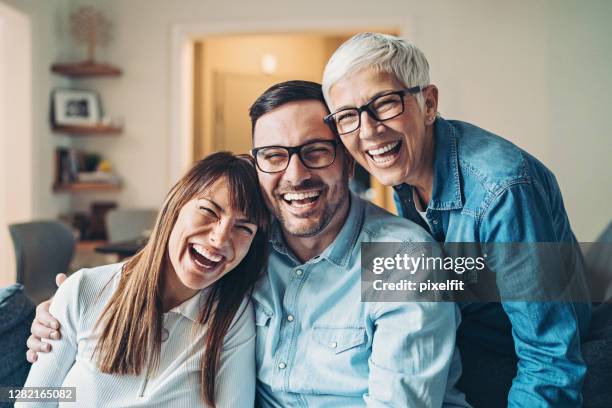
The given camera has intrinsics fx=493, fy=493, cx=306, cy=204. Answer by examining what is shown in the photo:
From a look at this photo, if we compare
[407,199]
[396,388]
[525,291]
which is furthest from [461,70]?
[396,388]

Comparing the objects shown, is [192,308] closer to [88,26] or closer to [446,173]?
[446,173]

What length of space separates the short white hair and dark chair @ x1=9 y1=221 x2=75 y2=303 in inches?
71.7

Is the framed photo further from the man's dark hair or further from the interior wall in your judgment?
the man's dark hair

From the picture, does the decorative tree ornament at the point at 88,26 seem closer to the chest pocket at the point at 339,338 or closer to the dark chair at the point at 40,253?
the dark chair at the point at 40,253

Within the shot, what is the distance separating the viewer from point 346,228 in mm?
941

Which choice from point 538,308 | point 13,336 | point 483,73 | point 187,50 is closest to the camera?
point 538,308

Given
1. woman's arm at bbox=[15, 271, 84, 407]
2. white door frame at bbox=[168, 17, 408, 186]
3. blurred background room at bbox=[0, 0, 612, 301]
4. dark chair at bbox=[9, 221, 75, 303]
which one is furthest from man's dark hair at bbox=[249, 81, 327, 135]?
white door frame at bbox=[168, 17, 408, 186]

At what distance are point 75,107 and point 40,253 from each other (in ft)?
5.22

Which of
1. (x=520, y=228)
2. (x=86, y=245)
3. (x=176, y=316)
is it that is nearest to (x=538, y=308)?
(x=520, y=228)

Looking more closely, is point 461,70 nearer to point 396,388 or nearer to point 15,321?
point 396,388

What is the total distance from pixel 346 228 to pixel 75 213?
10.6 feet

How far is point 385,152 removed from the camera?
83 cm

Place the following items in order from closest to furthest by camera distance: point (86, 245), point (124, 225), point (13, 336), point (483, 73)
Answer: point (13, 336)
point (483, 73)
point (124, 225)
point (86, 245)

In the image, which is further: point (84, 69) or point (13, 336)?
point (84, 69)
